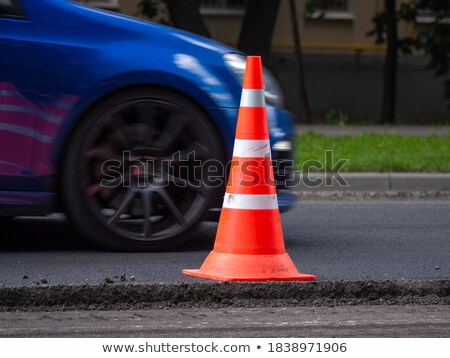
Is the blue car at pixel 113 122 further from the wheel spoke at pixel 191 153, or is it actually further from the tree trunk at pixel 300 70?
the tree trunk at pixel 300 70

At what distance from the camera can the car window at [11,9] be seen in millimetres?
6289

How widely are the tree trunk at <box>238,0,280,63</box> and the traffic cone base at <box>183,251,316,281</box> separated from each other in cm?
1357

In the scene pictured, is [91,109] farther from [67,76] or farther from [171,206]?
[171,206]

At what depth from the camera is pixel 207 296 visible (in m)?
5.28

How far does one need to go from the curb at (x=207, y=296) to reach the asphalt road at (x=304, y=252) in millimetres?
150

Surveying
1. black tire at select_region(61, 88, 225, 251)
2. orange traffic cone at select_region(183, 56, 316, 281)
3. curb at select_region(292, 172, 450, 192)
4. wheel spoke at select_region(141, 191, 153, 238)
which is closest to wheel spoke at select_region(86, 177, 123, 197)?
black tire at select_region(61, 88, 225, 251)

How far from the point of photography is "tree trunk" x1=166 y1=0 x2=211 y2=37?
57.3 ft

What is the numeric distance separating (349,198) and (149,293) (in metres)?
4.92

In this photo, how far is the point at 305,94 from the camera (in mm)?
24953

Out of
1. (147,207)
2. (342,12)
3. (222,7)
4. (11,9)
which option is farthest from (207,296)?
(342,12)

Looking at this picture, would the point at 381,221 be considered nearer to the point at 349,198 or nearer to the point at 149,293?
the point at 349,198

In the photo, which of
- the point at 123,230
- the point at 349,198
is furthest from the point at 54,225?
the point at 349,198

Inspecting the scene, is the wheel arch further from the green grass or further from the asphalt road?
the green grass

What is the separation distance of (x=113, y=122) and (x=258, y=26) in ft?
42.0
